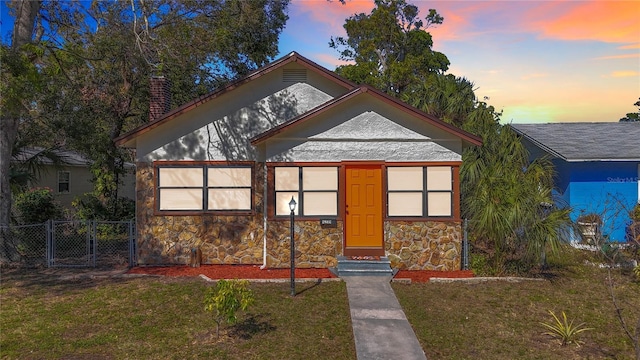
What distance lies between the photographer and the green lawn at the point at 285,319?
21.6ft

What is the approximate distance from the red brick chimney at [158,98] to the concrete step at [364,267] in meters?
7.39

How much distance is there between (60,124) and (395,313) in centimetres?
1472

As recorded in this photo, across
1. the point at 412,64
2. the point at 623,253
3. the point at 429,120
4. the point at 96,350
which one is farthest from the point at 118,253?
the point at 412,64

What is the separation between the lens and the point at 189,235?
40.6 feet

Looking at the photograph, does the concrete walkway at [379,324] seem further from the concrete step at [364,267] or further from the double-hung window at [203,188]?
the double-hung window at [203,188]

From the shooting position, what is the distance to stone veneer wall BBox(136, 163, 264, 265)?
12344mm

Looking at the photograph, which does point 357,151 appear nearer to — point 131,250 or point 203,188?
point 203,188

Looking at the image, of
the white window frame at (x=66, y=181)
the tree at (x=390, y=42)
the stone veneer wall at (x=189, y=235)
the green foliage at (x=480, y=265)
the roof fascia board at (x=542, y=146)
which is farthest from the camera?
the tree at (x=390, y=42)

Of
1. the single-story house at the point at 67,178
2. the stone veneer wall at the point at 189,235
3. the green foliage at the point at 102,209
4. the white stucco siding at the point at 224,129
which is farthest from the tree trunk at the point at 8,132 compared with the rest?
the single-story house at the point at 67,178

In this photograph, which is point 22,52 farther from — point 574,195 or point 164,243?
point 574,195

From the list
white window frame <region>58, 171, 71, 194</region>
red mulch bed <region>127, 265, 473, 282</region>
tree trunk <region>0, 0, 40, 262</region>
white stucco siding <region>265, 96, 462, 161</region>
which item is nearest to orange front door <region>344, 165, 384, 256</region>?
white stucco siding <region>265, 96, 462, 161</region>

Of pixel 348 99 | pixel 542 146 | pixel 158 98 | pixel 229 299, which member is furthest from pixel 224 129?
pixel 542 146

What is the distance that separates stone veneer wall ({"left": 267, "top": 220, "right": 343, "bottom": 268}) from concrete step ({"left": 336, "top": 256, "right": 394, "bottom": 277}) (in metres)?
0.54

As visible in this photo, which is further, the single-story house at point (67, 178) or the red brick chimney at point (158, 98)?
the single-story house at point (67, 178)
